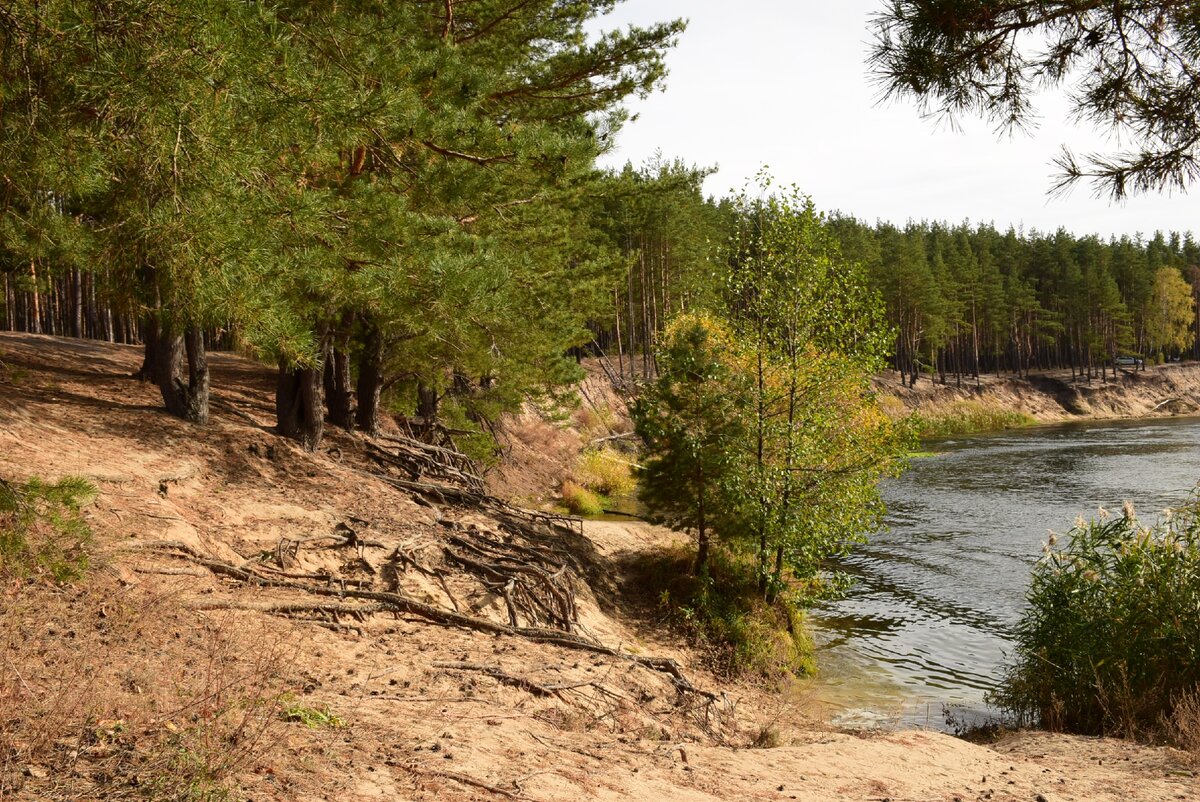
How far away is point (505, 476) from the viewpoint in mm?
26203

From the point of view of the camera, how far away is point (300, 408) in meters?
13.6

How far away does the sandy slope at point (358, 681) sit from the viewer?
4793 mm

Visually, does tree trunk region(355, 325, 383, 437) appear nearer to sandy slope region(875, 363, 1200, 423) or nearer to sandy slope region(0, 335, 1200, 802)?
sandy slope region(0, 335, 1200, 802)

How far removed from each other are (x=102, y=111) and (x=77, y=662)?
11.8ft

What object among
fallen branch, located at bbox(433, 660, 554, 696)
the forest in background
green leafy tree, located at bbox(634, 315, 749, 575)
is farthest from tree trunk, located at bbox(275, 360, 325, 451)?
fallen branch, located at bbox(433, 660, 554, 696)

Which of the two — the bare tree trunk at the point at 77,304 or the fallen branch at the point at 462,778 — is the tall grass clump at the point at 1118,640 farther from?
the bare tree trunk at the point at 77,304

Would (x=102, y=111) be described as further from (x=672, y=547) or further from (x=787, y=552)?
(x=672, y=547)

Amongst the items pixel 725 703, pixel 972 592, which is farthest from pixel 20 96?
pixel 972 592

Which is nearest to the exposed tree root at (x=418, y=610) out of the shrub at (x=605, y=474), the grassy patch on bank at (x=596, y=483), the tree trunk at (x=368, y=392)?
the tree trunk at (x=368, y=392)

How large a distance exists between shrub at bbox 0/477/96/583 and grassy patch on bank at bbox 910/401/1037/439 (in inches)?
2339

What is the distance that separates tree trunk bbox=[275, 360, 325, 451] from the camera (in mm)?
13426

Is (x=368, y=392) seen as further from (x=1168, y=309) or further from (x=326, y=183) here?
(x=1168, y=309)

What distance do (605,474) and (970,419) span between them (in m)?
45.0

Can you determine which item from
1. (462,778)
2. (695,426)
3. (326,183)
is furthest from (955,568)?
(462,778)
